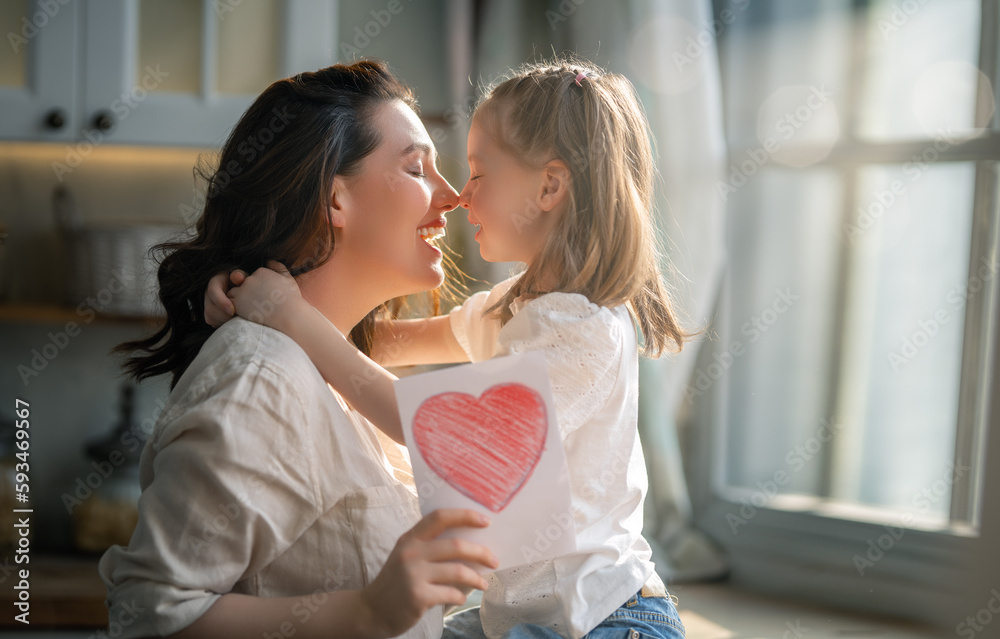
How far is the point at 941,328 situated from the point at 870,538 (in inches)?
21.0

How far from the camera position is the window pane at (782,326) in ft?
6.73

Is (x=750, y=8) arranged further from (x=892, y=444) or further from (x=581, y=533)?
(x=581, y=533)

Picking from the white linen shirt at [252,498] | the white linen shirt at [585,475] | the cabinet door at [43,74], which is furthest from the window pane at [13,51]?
the white linen shirt at [585,475]

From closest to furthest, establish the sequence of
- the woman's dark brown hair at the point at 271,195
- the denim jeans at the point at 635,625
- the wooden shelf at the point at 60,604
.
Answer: the denim jeans at the point at 635,625, the woman's dark brown hair at the point at 271,195, the wooden shelf at the point at 60,604

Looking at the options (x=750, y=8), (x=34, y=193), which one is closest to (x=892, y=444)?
(x=750, y=8)

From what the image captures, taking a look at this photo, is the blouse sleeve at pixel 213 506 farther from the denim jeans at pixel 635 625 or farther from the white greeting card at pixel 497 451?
the denim jeans at pixel 635 625

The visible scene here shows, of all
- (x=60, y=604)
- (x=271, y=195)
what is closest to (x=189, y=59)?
(x=271, y=195)

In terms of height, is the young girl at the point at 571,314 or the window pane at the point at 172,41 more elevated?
the window pane at the point at 172,41

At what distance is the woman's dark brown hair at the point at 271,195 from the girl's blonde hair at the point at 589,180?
0.72ft

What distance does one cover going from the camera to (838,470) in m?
2.02

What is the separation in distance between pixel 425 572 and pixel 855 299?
1624 mm

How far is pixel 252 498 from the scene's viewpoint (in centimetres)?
80

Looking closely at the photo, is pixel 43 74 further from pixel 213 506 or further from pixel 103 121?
pixel 213 506

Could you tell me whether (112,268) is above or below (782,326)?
above
